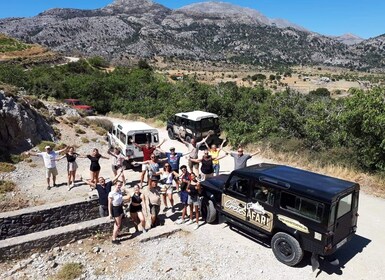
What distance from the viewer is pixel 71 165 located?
45.5 feet

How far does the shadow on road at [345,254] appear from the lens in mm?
8505

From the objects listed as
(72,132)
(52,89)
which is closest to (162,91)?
(52,89)

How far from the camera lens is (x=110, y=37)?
460 feet

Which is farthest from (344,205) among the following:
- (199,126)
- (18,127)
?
(18,127)

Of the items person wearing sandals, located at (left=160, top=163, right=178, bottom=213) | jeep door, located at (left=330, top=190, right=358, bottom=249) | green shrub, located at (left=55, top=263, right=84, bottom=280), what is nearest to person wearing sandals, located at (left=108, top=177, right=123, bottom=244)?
green shrub, located at (left=55, top=263, right=84, bottom=280)

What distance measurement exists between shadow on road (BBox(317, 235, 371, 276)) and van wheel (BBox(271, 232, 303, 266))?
26.2 inches

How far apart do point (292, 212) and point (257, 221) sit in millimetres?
1141

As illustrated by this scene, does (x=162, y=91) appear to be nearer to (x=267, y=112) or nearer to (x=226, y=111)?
(x=226, y=111)

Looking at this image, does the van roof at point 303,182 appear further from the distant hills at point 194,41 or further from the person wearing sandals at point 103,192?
the distant hills at point 194,41

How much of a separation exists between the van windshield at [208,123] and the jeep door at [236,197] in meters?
10.3

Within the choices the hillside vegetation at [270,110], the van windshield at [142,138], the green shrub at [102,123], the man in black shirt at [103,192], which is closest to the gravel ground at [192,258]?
the man in black shirt at [103,192]

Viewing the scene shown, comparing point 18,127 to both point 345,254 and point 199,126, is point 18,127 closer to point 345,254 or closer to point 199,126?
point 199,126

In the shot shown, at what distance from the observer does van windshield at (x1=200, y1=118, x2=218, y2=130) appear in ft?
65.6

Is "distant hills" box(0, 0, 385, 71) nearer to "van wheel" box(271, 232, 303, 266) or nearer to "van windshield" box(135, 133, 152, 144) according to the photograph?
"van windshield" box(135, 133, 152, 144)
